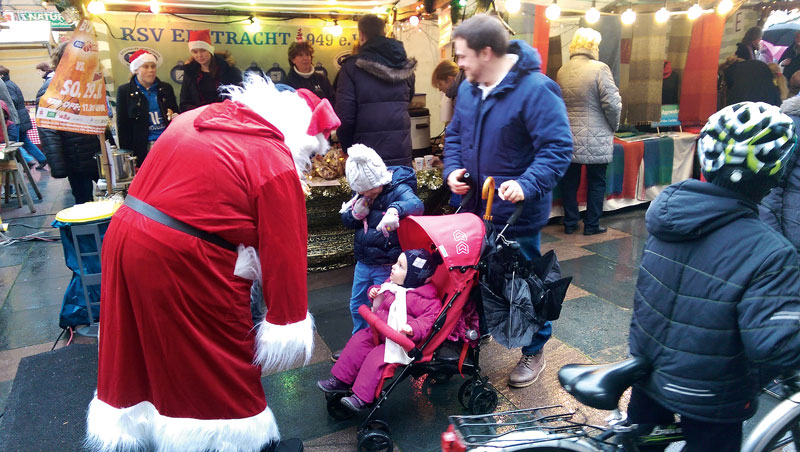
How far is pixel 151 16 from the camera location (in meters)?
6.45

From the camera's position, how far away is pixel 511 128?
3.10 meters

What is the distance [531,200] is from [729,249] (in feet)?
4.81

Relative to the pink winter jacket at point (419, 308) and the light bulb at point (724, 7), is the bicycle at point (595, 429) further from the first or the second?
the light bulb at point (724, 7)

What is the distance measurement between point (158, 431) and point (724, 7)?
8335 millimetres

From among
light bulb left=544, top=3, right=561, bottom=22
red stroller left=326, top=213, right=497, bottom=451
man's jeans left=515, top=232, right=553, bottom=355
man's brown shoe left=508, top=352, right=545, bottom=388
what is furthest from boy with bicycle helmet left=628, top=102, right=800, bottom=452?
light bulb left=544, top=3, right=561, bottom=22

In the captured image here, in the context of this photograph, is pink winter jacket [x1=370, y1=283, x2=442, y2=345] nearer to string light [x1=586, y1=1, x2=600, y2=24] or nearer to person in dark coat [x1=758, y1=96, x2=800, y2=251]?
person in dark coat [x1=758, y1=96, x2=800, y2=251]

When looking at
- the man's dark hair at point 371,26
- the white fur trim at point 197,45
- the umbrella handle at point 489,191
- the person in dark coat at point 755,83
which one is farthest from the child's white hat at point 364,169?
the person in dark coat at point 755,83

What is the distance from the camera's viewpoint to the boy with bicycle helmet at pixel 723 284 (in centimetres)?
162

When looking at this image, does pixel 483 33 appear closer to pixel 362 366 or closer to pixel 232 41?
pixel 362 366

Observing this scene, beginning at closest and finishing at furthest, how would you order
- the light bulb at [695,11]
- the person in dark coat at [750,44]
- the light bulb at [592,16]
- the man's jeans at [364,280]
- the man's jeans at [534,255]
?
the man's jeans at [534,255], the man's jeans at [364,280], the light bulb at [592,16], the light bulb at [695,11], the person in dark coat at [750,44]

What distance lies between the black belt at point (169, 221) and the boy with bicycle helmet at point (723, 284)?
1.68m

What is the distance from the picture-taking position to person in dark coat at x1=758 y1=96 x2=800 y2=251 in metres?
3.23

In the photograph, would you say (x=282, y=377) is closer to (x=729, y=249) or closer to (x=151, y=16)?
(x=729, y=249)

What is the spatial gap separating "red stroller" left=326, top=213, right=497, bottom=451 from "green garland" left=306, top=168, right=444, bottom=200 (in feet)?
7.82
